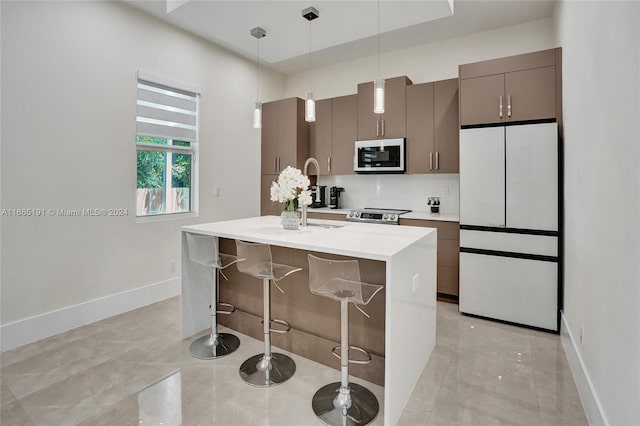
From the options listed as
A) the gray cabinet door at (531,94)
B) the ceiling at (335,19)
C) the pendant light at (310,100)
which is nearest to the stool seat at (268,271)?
the pendant light at (310,100)

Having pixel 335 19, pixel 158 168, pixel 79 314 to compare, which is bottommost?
pixel 79 314

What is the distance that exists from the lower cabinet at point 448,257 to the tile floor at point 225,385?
0.78 m

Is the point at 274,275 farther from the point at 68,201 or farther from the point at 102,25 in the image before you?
the point at 102,25

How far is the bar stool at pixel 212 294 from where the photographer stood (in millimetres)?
2475

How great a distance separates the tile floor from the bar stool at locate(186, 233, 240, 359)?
81 millimetres

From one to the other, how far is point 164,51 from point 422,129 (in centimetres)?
297

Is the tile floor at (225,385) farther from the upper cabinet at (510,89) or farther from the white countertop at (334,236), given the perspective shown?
the upper cabinet at (510,89)

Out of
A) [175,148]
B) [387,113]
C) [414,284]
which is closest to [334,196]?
[387,113]

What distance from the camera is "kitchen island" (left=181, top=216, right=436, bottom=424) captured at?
5.77 feet

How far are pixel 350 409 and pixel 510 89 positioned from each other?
2.95 metres

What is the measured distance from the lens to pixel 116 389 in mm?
2078

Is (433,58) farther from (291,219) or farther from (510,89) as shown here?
(291,219)

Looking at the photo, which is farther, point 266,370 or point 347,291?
point 266,370

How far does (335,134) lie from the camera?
15.0 ft
